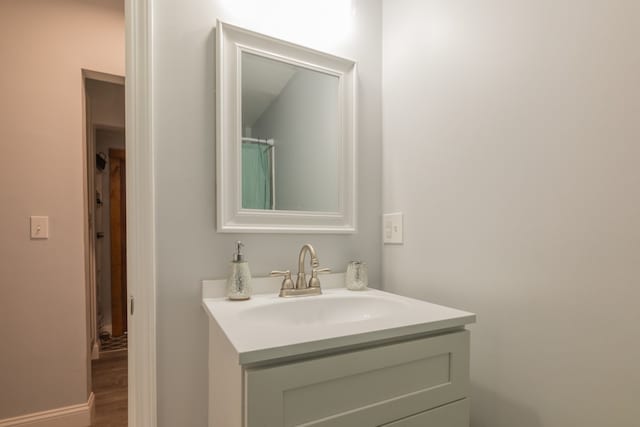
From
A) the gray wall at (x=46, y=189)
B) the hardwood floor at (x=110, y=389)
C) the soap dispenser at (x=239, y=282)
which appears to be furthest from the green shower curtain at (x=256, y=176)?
the hardwood floor at (x=110, y=389)

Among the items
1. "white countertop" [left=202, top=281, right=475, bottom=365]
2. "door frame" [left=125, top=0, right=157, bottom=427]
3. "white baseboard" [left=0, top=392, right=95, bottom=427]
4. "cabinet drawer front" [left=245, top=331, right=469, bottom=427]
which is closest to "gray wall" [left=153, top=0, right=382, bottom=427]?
"door frame" [left=125, top=0, right=157, bottom=427]

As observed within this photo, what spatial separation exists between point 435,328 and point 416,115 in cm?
78

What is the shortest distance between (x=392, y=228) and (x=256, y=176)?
0.59m

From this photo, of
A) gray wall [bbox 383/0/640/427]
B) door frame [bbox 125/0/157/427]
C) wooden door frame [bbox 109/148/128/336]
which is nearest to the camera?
gray wall [bbox 383/0/640/427]

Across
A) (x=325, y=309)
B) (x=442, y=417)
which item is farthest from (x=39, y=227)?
(x=442, y=417)

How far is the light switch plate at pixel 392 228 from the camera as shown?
4.12ft

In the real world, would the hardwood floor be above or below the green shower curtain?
below

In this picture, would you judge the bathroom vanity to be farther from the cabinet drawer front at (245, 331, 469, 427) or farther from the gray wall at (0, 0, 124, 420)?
the gray wall at (0, 0, 124, 420)

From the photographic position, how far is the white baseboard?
5.04 feet

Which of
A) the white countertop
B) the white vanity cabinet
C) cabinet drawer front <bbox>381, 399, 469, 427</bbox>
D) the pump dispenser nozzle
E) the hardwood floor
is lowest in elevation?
the hardwood floor

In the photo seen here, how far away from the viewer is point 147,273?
3.02 feet

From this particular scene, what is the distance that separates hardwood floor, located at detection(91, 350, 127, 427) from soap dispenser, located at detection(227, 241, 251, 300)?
138 centimetres

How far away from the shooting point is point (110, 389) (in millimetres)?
2039

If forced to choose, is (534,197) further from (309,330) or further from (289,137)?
(289,137)
